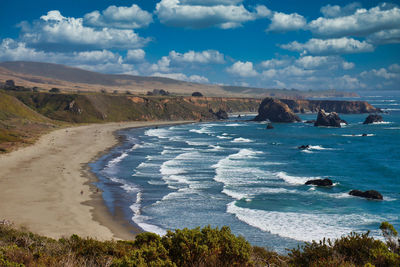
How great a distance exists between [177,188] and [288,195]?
1218 centimetres

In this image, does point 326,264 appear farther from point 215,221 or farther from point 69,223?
point 69,223

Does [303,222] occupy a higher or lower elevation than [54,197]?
higher

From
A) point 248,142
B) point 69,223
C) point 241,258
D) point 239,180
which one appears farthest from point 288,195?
point 248,142

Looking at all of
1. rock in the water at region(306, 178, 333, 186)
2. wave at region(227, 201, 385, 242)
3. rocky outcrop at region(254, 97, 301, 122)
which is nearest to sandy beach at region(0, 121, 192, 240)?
wave at region(227, 201, 385, 242)

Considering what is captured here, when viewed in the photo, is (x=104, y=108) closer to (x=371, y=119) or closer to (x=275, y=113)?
(x=275, y=113)

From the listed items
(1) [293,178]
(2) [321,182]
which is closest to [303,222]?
(2) [321,182]

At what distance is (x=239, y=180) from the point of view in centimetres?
4712

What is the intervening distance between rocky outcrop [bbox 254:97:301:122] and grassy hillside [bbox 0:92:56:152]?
290ft

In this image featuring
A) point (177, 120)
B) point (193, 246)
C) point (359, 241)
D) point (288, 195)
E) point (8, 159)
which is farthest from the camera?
point (177, 120)

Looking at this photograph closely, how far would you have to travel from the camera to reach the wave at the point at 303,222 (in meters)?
28.4

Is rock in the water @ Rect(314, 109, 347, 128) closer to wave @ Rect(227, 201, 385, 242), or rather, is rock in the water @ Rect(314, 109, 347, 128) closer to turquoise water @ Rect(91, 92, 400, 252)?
turquoise water @ Rect(91, 92, 400, 252)

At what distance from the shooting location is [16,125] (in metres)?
102

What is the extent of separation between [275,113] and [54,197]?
13545 centimetres

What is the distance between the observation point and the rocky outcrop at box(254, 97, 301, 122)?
163m
